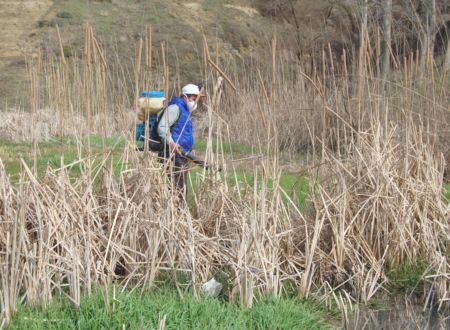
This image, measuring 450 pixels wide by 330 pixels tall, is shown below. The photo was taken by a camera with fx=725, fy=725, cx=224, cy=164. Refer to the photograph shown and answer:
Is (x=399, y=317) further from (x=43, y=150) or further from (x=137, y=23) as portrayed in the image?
(x=137, y=23)

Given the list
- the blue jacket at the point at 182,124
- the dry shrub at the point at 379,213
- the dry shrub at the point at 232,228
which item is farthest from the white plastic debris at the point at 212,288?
the blue jacket at the point at 182,124

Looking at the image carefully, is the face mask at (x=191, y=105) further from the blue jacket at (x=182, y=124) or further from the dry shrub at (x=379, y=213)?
the dry shrub at (x=379, y=213)

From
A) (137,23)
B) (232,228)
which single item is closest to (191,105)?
(232,228)

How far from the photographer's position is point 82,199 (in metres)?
4.91

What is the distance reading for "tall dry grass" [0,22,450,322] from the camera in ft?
15.4

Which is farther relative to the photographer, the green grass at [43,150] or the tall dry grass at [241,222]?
the green grass at [43,150]

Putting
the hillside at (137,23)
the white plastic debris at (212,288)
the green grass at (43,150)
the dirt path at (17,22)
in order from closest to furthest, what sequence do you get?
the white plastic debris at (212,288) → the green grass at (43,150) → the hillside at (137,23) → the dirt path at (17,22)

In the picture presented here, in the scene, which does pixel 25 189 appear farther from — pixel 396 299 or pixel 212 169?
pixel 396 299

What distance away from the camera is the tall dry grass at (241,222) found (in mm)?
Answer: 4691

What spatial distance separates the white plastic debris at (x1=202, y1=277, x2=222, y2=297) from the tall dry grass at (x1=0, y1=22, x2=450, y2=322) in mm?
62

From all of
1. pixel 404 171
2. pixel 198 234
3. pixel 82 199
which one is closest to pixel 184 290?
pixel 198 234

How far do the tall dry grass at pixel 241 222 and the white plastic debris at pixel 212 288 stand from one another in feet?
0.20

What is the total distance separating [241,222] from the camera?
17.1 ft

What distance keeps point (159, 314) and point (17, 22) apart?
31.6m
